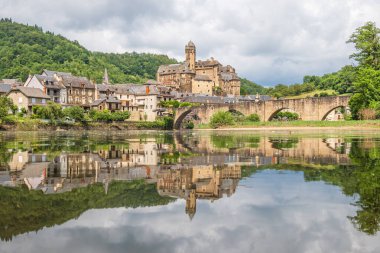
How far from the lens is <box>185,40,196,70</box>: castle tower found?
16075 centimetres

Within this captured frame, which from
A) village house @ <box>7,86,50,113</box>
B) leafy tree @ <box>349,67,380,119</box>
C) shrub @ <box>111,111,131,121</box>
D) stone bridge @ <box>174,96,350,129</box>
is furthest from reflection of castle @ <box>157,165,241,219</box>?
shrub @ <box>111,111,131,121</box>

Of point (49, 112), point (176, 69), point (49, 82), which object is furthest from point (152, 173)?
point (176, 69)

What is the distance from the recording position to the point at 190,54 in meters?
162

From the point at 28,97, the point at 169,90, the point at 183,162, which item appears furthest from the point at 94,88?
the point at 183,162

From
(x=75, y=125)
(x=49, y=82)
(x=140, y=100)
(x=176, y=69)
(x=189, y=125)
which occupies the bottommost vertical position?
(x=189, y=125)

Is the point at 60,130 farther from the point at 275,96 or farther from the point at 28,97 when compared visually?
the point at 275,96

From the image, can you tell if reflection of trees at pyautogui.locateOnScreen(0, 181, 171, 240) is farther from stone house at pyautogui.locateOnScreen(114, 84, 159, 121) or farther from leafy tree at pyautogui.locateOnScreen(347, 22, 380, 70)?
stone house at pyautogui.locateOnScreen(114, 84, 159, 121)

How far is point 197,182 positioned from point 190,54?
150 m

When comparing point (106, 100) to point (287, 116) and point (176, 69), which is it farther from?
point (176, 69)

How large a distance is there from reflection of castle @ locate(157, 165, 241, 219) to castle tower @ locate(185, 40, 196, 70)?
476 feet

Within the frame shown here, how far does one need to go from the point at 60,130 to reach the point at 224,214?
7186cm

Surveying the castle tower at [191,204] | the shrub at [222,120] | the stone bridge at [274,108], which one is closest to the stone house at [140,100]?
the stone bridge at [274,108]

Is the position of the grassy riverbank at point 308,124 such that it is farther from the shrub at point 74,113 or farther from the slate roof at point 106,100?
the shrub at point 74,113

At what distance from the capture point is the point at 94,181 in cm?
1409
